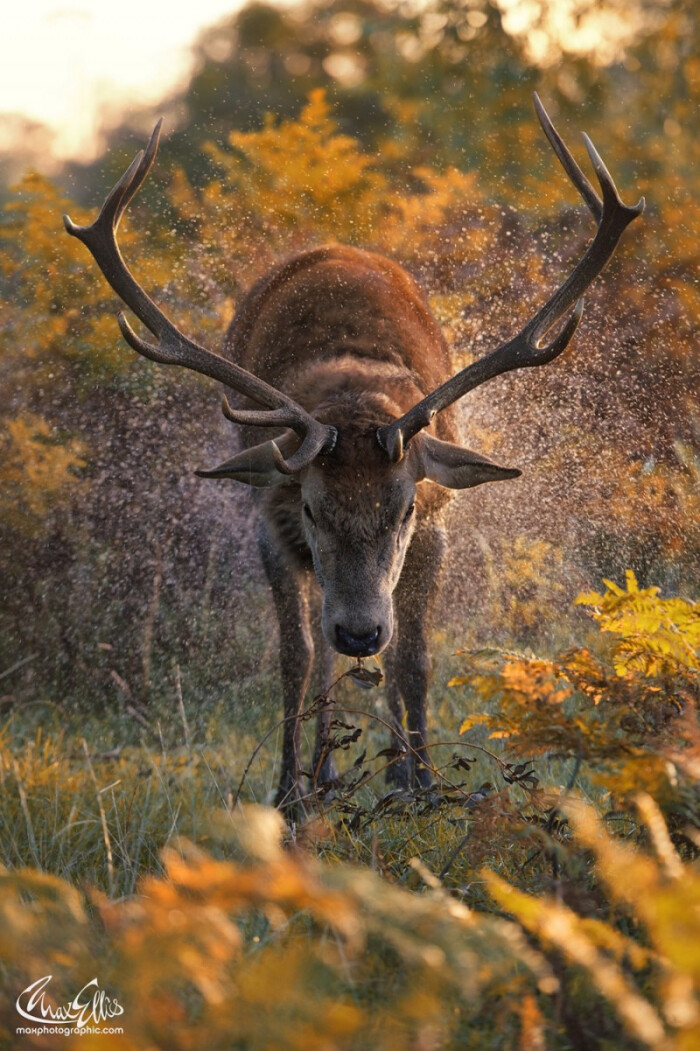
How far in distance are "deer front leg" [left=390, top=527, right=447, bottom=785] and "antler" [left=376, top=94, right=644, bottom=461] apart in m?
0.73

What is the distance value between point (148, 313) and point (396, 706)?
197 centimetres

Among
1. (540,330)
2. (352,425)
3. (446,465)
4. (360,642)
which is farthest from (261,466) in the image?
(540,330)

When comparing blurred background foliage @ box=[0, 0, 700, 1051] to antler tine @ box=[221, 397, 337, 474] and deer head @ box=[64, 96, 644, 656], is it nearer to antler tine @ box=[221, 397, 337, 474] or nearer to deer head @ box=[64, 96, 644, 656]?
deer head @ box=[64, 96, 644, 656]

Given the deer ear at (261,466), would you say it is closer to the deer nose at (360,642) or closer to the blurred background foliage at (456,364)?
the deer nose at (360,642)

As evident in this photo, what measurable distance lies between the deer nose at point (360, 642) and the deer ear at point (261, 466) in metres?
0.77

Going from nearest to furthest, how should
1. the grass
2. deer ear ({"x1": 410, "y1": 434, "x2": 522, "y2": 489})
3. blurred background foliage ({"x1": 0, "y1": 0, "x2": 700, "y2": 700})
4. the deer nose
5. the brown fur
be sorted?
the grass
the deer nose
the brown fur
deer ear ({"x1": 410, "y1": 434, "x2": 522, "y2": 489})
blurred background foliage ({"x1": 0, "y1": 0, "x2": 700, "y2": 700})

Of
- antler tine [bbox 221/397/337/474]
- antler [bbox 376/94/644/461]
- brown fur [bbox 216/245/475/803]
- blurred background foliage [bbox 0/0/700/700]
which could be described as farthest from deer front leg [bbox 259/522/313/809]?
blurred background foliage [bbox 0/0/700/700]

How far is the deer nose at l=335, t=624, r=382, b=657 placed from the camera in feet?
13.6

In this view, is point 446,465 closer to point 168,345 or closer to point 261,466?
point 261,466

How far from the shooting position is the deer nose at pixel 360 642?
4133mm

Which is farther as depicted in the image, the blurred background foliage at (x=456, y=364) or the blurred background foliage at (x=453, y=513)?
the blurred background foliage at (x=456, y=364)

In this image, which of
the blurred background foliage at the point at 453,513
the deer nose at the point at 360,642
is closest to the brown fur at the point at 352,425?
the deer nose at the point at 360,642

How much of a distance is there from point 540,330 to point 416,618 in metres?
1.35

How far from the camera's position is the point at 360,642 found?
4.13m
